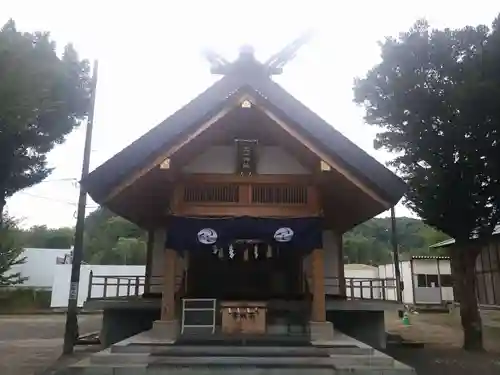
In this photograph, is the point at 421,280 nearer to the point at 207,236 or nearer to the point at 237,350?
the point at 207,236

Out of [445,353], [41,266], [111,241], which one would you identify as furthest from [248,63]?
[111,241]

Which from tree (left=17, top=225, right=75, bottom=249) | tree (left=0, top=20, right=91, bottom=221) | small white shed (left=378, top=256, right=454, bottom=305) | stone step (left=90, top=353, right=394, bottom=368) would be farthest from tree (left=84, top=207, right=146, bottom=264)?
stone step (left=90, top=353, right=394, bottom=368)

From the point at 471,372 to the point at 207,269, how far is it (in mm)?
6098

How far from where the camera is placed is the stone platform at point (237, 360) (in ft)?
20.9

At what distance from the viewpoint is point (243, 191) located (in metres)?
8.59

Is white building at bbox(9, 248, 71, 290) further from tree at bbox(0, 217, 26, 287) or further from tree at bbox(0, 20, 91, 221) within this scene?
tree at bbox(0, 20, 91, 221)

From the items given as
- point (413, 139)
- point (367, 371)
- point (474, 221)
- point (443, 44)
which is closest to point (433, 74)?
point (443, 44)

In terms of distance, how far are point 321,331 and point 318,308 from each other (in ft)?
1.33

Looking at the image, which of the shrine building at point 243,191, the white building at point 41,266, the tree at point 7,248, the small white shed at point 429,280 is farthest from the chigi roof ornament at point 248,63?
the white building at point 41,266

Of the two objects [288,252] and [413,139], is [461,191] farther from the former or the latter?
[288,252]

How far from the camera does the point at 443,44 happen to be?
463 inches

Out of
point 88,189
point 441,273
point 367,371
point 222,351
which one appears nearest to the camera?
point 367,371

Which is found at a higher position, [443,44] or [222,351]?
[443,44]

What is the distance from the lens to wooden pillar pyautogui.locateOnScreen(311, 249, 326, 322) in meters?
7.95
